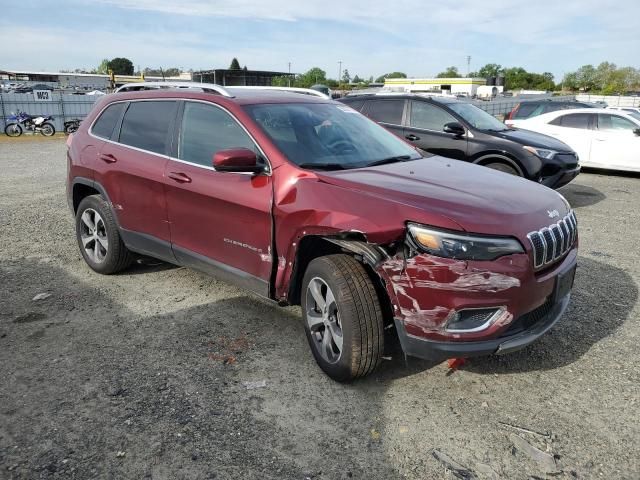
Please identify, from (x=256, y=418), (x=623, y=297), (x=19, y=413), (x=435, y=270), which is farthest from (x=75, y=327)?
(x=623, y=297)

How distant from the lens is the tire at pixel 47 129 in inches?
820

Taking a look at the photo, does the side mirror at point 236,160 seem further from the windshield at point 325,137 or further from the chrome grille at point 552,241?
the chrome grille at point 552,241

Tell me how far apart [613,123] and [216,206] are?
1096cm

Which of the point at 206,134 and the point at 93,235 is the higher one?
the point at 206,134

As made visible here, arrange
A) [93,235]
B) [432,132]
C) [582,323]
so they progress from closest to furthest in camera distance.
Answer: [582,323]
[93,235]
[432,132]

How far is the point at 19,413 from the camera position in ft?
9.60

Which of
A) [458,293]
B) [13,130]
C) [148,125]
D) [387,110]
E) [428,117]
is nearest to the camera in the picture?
[458,293]

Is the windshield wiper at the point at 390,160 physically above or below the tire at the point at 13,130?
above

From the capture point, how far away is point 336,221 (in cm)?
303

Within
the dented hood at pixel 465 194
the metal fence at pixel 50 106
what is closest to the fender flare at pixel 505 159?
the dented hood at pixel 465 194

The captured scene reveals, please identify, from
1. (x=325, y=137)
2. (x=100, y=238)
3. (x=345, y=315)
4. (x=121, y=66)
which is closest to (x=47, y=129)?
(x=100, y=238)

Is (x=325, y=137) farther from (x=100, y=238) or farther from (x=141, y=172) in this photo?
(x=100, y=238)

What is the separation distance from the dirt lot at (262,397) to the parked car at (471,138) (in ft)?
11.7

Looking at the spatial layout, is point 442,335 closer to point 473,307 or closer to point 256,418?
point 473,307
